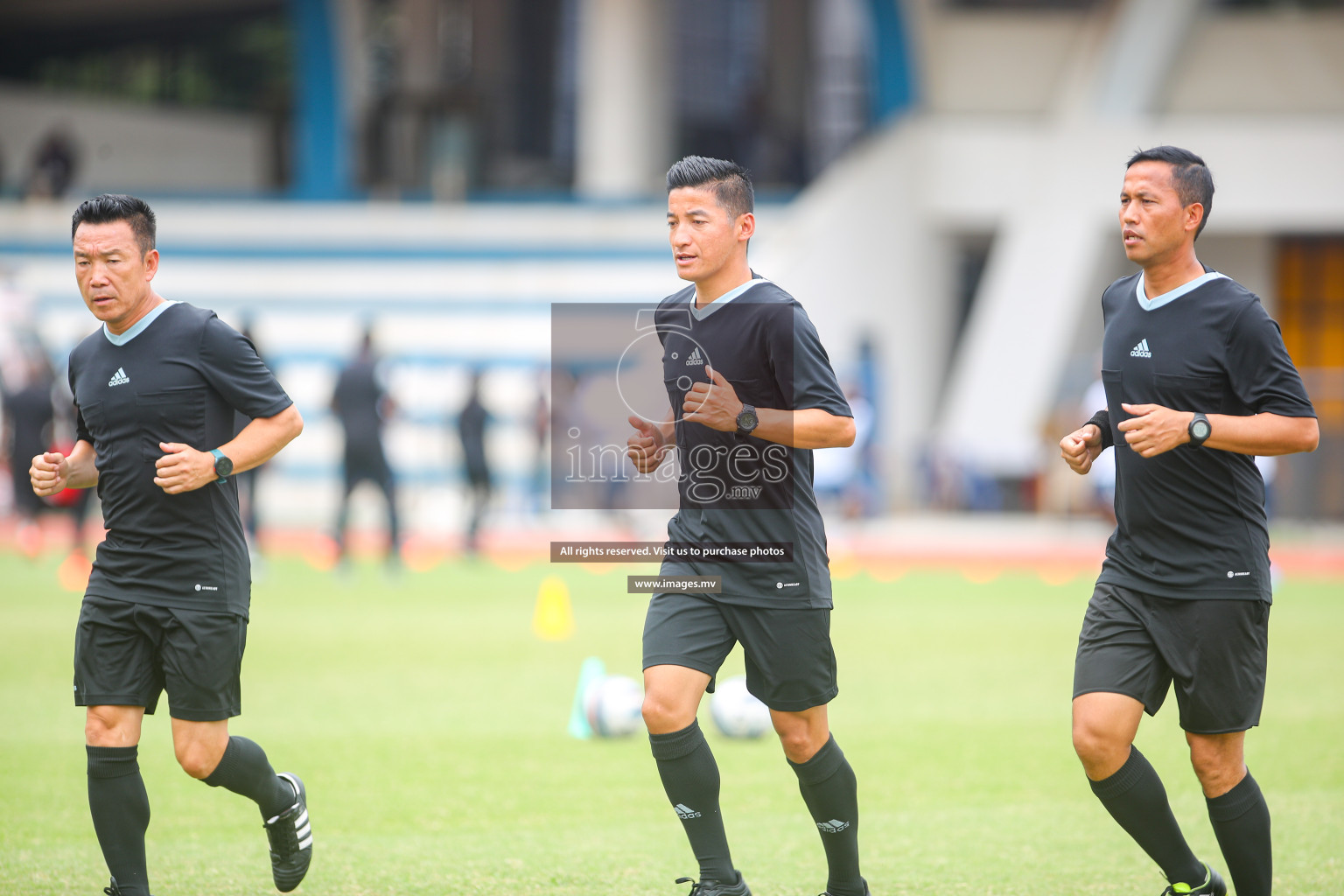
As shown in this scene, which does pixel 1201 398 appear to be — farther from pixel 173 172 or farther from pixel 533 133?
pixel 173 172

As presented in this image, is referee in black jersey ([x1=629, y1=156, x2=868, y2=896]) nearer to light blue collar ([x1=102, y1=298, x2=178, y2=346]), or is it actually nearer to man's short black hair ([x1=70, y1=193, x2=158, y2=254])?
light blue collar ([x1=102, y1=298, x2=178, y2=346])

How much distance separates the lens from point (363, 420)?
1553 cm

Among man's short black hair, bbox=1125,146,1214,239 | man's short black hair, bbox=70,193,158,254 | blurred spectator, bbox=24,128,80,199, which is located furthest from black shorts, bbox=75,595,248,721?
blurred spectator, bbox=24,128,80,199

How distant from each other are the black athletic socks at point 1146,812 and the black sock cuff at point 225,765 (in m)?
2.73

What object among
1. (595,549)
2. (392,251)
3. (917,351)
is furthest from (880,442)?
(595,549)

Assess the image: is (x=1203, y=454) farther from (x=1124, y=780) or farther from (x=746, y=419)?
(x=746, y=419)

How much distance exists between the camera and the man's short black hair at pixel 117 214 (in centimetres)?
478

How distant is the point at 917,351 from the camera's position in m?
29.0

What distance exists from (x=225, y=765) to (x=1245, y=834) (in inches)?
Result: 127

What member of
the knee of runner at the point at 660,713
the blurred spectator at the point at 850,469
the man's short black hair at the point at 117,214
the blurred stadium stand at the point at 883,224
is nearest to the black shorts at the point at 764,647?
the knee of runner at the point at 660,713

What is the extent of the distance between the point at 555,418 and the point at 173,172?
78.1 feet

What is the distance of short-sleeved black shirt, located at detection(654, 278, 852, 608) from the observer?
4781 mm

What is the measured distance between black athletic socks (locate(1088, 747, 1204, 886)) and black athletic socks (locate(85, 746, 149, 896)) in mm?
2990

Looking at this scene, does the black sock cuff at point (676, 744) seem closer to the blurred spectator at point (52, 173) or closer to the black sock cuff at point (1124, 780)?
the black sock cuff at point (1124, 780)
